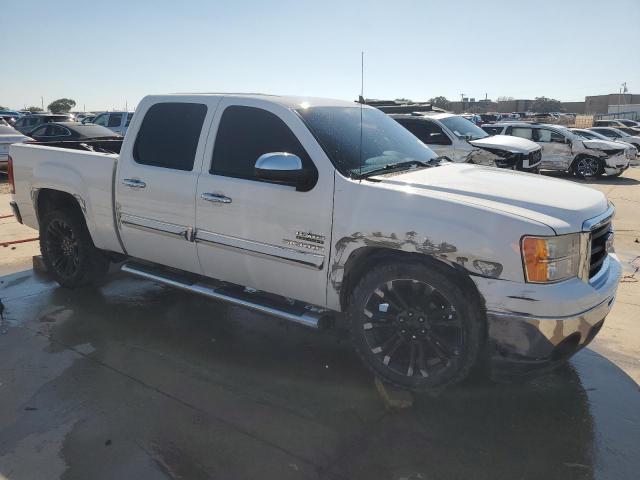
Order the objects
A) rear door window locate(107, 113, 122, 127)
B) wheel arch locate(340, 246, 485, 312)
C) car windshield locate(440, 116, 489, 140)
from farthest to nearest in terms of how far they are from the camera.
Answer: rear door window locate(107, 113, 122, 127), car windshield locate(440, 116, 489, 140), wheel arch locate(340, 246, 485, 312)

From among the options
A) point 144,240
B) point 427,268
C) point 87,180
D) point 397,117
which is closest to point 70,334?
point 144,240

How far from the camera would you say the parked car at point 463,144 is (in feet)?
36.4

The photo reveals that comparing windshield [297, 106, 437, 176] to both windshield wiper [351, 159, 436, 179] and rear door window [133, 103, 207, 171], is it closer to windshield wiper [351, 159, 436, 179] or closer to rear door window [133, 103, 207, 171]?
windshield wiper [351, 159, 436, 179]

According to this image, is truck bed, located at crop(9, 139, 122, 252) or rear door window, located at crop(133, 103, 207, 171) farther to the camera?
truck bed, located at crop(9, 139, 122, 252)

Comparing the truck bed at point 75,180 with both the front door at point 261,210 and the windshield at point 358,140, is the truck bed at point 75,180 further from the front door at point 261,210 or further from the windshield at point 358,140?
the windshield at point 358,140

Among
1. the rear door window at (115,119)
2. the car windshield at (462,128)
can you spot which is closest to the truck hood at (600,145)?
the car windshield at (462,128)

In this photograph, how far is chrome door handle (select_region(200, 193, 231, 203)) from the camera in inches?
151

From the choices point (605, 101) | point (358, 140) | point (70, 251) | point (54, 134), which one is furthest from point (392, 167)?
point (605, 101)

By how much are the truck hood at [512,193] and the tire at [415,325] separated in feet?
1.60

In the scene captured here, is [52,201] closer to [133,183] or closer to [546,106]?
[133,183]

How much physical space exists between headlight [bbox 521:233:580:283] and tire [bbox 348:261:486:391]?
387 mm

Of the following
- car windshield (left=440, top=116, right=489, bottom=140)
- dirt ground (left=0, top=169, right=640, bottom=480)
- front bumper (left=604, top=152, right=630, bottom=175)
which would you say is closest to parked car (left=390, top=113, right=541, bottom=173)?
car windshield (left=440, top=116, right=489, bottom=140)

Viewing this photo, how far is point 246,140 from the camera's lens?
3.91 m

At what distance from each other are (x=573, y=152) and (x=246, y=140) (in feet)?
47.7
